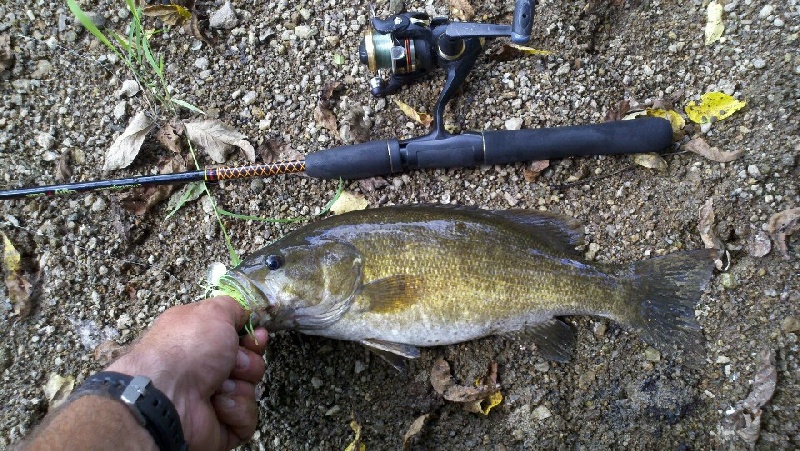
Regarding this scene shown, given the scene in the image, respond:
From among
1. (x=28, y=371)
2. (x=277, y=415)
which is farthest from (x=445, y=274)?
(x=28, y=371)

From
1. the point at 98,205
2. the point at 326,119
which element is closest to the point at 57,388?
the point at 98,205

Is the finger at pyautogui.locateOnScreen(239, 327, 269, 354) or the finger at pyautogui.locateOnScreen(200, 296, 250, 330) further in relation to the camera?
the finger at pyautogui.locateOnScreen(239, 327, 269, 354)

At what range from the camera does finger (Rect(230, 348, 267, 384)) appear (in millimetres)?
2814

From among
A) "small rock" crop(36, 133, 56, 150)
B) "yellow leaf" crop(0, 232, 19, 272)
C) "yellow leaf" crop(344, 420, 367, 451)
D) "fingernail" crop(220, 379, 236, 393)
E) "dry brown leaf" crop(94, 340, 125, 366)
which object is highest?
"small rock" crop(36, 133, 56, 150)

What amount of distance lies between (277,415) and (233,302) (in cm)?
101

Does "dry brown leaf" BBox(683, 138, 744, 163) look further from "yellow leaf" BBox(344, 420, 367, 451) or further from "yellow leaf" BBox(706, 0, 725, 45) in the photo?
"yellow leaf" BBox(344, 420, 367, 451)

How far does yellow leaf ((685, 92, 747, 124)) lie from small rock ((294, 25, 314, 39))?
2.67 metres

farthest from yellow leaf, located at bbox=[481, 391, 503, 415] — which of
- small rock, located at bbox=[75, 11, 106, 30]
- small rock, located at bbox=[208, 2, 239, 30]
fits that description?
small rock, located at bbox=[75, 11, 106, 30]

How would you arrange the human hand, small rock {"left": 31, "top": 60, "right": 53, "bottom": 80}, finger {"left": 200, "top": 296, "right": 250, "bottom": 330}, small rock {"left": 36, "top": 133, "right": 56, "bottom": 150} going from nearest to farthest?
the human hand
finger {"left": 200, "top": 296, "right": 250, "bottom": 330}
small rock {"left": 36, "top": 133, "right": 56, "bottom": 150}
small rock {"left": 31, "top": 60, "right": 53, "bottom": 80}

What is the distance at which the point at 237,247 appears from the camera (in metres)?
3.60

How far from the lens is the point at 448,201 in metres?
3.54

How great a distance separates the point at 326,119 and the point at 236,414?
1.99m

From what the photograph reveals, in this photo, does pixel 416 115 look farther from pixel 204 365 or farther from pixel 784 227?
pixel 784 227

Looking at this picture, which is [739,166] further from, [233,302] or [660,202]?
[233,302]
